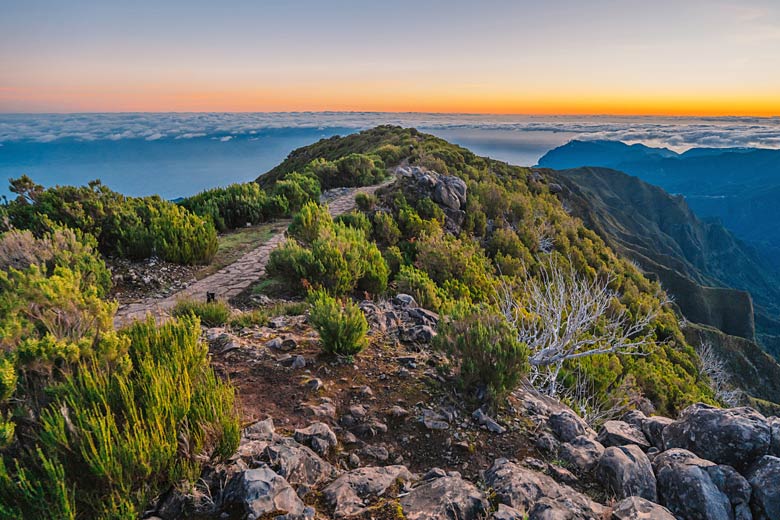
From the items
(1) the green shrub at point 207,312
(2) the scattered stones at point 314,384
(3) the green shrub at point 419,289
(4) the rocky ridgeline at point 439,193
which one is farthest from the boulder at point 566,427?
(4) the rocky ridgeline at point 439,193

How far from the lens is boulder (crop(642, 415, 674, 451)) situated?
3.81 m

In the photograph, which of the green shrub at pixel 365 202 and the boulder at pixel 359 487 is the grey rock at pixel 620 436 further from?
the green shrub at pixel 365 202

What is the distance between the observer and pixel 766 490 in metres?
2.87

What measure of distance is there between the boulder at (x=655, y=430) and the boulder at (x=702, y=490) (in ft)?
2.22

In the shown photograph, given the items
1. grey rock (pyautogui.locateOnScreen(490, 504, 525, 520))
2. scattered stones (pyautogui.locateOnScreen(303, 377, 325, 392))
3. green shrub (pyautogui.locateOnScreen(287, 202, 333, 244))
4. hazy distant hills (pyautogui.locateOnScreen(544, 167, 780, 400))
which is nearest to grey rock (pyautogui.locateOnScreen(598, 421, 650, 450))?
grey rock (pyautogui.locateOnScreen(490, 504, 525, 520))

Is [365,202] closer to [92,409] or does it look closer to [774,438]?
[774,438]

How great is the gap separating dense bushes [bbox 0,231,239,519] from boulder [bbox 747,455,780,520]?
3.70 metres

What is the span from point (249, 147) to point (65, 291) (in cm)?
14979

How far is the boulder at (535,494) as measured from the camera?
8.34ft

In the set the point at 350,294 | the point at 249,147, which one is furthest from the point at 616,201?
the point at 350,294

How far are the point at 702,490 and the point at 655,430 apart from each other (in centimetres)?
117

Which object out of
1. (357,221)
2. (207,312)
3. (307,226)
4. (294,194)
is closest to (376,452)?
(207,312)

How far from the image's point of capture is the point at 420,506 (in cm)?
247

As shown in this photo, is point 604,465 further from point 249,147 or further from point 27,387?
point 249,147
